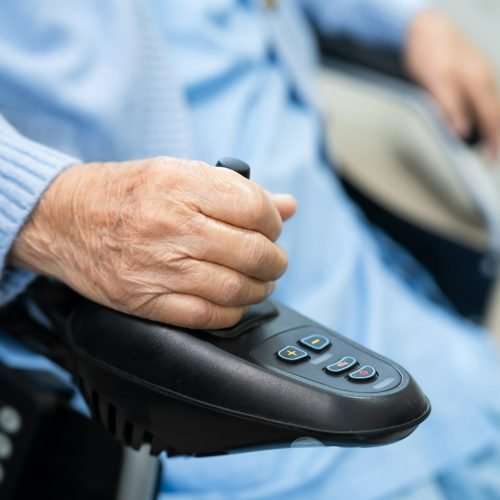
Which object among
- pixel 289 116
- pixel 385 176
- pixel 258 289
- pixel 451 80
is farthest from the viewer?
pixel 385 176

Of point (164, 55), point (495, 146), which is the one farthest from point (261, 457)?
point (495, 146)

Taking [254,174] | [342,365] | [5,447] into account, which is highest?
[342,365]

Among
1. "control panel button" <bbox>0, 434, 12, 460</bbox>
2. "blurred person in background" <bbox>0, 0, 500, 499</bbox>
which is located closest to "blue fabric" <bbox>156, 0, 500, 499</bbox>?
"blurred person in background" <bbox>0, 0, 500, 499</bbox>

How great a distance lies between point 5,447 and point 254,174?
0.35 m

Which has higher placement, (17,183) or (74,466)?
(17,183)

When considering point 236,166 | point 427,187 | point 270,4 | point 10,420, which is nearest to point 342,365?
point 236,166

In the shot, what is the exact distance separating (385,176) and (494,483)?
0.58 meters

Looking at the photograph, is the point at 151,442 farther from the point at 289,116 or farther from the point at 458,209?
the point at 458,209

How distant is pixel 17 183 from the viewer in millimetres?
474

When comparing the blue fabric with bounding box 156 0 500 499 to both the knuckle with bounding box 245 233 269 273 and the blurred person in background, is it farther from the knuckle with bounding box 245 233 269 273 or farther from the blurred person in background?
the knuckle with bounding box 245 233 269 273

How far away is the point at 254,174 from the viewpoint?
0.76m

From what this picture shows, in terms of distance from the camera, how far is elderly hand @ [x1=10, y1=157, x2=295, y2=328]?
1.41ft

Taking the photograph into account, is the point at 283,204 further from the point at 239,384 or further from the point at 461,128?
the point at 461,128

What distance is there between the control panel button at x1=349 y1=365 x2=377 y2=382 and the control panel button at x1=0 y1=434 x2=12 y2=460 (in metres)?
0.27
